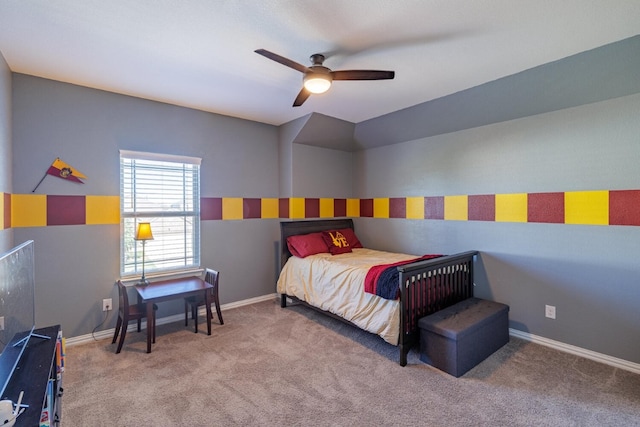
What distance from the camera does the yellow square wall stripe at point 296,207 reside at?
404 centimetres

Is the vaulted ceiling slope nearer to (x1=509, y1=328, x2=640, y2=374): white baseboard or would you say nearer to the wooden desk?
the wooden desk

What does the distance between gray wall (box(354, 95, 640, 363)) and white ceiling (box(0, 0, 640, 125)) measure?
28.2 inches

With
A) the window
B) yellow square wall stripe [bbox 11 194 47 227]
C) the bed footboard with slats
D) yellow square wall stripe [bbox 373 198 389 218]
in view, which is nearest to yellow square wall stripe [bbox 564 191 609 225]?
the bed footboard with slats

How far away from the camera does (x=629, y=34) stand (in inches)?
77.4

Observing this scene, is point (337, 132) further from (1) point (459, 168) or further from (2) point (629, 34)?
(2) point (629, 34)

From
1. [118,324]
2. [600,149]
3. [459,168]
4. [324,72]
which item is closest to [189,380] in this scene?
[118,324]

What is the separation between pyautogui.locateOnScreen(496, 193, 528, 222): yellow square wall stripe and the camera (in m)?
2.94

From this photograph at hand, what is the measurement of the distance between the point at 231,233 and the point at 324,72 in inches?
94.2

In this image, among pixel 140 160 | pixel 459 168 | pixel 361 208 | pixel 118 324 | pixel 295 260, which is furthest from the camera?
pixel 361 208

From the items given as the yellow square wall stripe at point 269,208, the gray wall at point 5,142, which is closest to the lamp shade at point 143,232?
the gray wall at point 5,142

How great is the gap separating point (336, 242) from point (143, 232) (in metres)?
2.23

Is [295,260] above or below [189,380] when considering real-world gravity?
above

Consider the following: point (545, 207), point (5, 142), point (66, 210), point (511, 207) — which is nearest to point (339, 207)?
point (511, 207)

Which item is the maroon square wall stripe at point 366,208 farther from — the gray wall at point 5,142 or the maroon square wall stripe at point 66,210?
the gray wall at point 5,142
